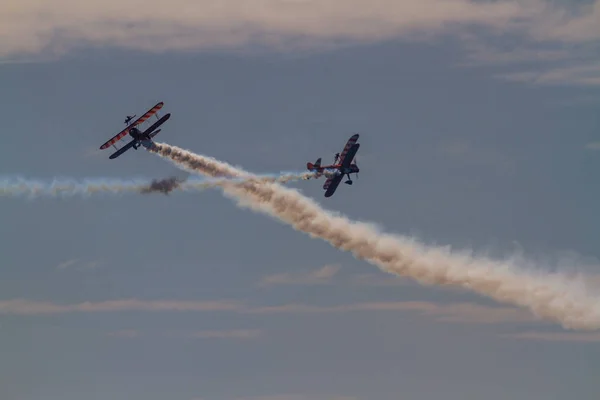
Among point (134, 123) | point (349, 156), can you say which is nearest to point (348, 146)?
point (349, 156)

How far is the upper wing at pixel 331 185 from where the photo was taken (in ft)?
388

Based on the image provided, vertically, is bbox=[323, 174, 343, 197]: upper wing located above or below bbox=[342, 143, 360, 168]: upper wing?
below

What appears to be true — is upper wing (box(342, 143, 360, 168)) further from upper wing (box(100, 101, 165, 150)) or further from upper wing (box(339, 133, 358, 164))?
upper wing (box(100, 101, 165, 150))

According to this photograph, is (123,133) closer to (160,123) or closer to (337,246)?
(160,123)

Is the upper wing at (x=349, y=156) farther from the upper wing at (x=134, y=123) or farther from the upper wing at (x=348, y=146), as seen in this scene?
the upper wing at (x=134, y=123)

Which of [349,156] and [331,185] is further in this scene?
[331,185]

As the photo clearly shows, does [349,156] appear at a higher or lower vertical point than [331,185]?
higher

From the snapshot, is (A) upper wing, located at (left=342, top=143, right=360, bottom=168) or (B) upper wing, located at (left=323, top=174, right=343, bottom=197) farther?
(B) upper wing, located at (left=323, top=174, right=343, bottom=197)

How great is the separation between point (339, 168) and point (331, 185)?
2.14 metres

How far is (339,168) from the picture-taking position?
385 feet

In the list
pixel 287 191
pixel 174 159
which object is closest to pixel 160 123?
pixel 174 159

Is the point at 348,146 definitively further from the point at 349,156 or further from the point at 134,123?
the point at 134,123

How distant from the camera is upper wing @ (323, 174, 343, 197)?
11839 cm

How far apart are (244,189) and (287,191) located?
13.7 ft
